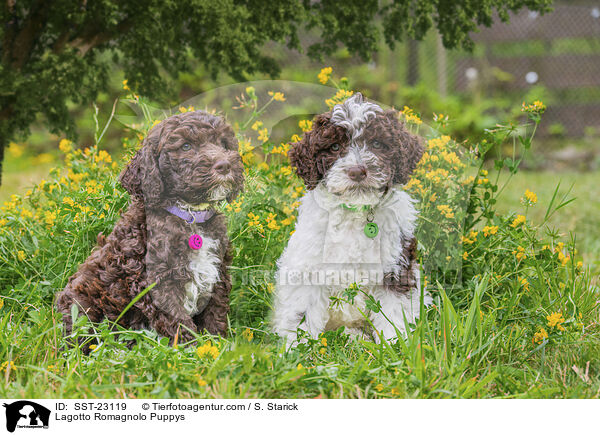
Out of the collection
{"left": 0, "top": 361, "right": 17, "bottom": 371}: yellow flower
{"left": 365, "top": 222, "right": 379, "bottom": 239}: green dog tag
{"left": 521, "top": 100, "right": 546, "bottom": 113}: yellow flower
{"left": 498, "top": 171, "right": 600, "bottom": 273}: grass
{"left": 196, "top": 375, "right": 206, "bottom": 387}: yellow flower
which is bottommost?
{"left": 196, "top": 375, "right": 206, "bottom": 387}: yellow flower

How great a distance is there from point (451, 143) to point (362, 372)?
158 centimetres

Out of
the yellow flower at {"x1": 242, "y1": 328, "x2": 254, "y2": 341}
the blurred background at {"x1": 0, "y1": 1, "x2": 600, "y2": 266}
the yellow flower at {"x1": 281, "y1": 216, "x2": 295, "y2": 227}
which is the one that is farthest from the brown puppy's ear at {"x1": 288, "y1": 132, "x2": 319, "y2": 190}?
the blurred background at {"x1": 0, "y1": 1, "x2": 600, "y2": 266}

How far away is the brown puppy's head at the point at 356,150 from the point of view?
103 inches

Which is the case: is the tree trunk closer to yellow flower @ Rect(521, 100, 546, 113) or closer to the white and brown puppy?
yellow flower @ Rect(521, 100, 546, 113)

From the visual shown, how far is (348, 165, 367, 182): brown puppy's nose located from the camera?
2562 mm

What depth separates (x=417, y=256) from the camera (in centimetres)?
320

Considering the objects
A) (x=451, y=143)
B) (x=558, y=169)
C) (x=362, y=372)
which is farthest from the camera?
(x=558, y=169)

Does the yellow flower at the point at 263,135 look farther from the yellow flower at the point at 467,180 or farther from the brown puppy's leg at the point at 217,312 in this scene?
the yellow flower at the point at 467,180

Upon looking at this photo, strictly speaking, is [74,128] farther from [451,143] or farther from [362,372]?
[362,372]

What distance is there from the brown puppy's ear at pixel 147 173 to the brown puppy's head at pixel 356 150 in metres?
0.69

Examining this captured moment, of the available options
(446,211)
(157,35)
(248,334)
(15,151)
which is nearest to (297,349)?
(248,334)
